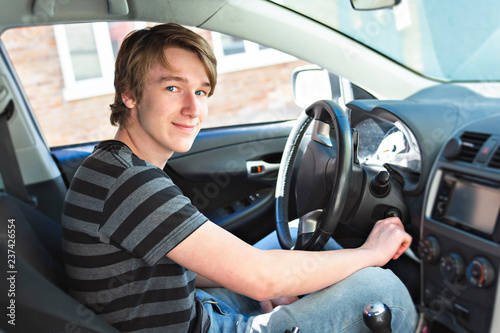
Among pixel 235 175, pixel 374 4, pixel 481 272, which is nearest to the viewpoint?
pixel 481 272

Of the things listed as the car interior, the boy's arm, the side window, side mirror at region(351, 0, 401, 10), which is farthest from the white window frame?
the boy's arm

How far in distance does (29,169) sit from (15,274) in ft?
3.51

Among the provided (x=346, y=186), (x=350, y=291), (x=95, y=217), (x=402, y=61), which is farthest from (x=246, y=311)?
(x=402, y=61)

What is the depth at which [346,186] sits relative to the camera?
4.46 feet

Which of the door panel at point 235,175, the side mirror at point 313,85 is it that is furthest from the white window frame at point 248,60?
the side mirror at point 313,85

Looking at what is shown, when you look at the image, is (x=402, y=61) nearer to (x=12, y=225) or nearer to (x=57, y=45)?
(x=12, y=225)

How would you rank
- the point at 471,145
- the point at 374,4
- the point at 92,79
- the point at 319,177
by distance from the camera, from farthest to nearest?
the point at 92,79 → the point at 319,177 → the point at 374,4 → the point at 471,145

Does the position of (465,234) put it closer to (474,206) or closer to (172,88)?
(474,206)

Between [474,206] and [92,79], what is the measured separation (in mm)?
4777

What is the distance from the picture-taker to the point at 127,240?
1063 millimetres

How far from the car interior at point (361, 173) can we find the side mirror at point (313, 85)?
34 centimetres

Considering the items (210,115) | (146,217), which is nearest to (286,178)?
(146,217)

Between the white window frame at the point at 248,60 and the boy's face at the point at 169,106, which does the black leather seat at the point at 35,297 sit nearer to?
the boy's face at the point at 169,106

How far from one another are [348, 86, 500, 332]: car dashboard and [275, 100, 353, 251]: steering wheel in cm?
17
